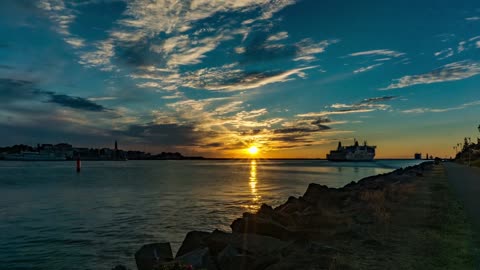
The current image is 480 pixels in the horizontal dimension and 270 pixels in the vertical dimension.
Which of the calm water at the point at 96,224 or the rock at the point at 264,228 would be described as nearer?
the rock at the point at 264,228

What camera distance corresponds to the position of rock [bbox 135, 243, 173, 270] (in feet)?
33.0

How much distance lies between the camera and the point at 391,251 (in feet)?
32.8

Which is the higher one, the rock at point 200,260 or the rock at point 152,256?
the rock at point 200,260

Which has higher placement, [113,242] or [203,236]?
[203,236]

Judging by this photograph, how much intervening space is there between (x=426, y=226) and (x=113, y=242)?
13623mm

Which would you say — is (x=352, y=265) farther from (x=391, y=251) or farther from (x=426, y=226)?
(x=426, y=226)

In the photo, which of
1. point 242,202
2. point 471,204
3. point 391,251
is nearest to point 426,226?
point 391,251

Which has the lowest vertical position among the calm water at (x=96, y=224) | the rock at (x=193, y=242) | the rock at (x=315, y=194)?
the calm water at (x=96, y=224)

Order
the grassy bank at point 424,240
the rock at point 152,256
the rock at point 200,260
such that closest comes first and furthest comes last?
the grassy bank at point 424,240 < the rock at point 200,260 < the rock at point 152,256

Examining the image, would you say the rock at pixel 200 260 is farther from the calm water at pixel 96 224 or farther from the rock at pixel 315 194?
the rock at pixel 315 194

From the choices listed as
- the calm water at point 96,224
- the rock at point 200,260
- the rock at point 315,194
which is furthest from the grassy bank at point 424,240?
the calm water at point 96,224

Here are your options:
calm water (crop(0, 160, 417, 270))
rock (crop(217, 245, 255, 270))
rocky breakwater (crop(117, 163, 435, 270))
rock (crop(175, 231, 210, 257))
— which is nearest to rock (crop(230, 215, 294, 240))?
rocky breakwater (crop(117, 163, 435, 270))

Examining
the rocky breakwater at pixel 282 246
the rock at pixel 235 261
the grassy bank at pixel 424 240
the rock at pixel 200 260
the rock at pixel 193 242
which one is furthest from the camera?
the rock at pixel 193 242

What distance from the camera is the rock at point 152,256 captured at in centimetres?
1005
